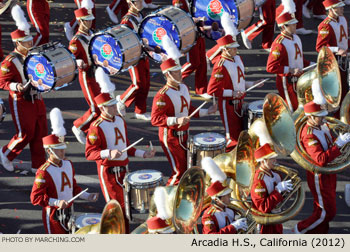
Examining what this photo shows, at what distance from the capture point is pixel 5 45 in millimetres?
18031

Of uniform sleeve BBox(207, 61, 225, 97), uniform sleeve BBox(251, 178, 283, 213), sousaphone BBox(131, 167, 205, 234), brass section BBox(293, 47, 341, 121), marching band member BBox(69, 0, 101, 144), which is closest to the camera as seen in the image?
sousaphone BBox(131, 167, 205, 234)

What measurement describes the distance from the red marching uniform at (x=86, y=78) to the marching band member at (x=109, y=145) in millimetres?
2679

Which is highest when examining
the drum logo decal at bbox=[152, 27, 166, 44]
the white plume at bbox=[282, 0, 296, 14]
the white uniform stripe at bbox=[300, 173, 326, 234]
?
the white plume at bbox=[282, 0, 296, 14]

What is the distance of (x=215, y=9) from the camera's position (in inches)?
599

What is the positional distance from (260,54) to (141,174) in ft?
22.0

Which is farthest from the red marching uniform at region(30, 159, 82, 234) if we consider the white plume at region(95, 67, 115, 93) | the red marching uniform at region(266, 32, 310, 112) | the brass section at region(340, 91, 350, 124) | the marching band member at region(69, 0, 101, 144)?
the red marching uniform at region(266, 32, 310, 112)

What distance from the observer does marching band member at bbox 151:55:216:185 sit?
12117mm

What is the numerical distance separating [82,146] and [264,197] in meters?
4.33

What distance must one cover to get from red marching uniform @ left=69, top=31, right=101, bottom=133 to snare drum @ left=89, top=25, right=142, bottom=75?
0.16m

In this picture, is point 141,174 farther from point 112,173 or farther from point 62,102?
point 62,102

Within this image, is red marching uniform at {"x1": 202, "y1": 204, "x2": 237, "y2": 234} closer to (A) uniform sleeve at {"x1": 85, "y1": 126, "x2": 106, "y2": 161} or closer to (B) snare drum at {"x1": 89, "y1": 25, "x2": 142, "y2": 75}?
(A) uniform sleeve at {"x1": 85, "y1": 126, "x2": 106, "y2": 161}

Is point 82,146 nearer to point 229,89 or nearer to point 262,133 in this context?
point 229,89

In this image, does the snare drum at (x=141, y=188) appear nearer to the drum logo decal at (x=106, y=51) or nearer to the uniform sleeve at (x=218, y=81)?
the uniform sleeve at (x=218, y=81)

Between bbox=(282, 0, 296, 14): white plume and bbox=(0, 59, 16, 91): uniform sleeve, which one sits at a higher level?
bbox=(282, 0, 296, 14): white plume
